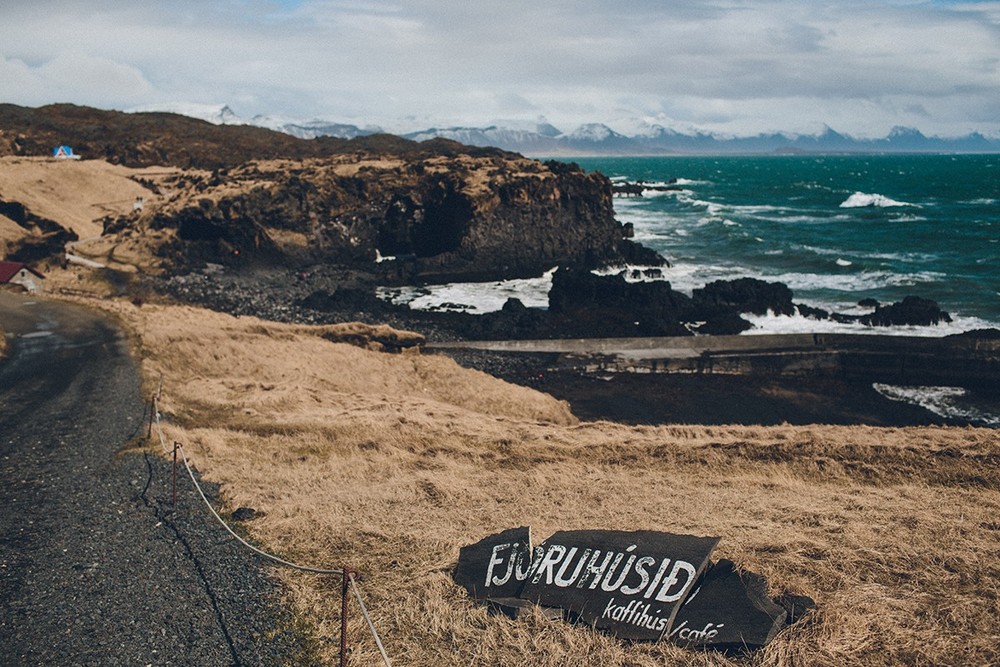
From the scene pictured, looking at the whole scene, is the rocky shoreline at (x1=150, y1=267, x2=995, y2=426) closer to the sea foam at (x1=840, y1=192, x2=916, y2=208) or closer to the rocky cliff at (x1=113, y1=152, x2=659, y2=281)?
the rocky cliff at (x1=113, y1=152, x2=659, y2=281)

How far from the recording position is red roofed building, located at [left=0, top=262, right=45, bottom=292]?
39.1 m

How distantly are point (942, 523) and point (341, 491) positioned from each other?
11513mm

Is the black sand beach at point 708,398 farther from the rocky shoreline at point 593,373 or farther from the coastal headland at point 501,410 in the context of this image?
the coastal headland at point 501,410

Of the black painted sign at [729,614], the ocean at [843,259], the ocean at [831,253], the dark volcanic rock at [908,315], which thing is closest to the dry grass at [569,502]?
the black painted sign at [729,614]

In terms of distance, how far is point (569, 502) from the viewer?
1395cm

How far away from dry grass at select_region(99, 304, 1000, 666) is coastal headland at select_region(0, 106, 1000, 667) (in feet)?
0.20

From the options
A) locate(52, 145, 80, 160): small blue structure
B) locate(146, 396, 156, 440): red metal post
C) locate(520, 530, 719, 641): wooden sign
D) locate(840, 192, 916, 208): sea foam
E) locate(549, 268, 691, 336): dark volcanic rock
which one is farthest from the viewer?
locate(840, 192, 916, 208): sea foam

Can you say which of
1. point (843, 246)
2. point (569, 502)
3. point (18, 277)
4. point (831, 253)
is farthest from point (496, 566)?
point (843, 246)

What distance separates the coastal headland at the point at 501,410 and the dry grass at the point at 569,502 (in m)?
0.06

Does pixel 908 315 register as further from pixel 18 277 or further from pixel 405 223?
pixel 18 277

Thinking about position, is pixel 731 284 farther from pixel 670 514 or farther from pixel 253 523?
pixel 253 523

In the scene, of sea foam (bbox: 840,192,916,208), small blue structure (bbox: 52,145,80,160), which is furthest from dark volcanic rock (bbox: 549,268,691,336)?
sea foam (bbox: 840,192,916,208)

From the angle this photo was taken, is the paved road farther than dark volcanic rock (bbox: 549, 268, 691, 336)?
No

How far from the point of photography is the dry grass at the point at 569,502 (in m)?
8.95
